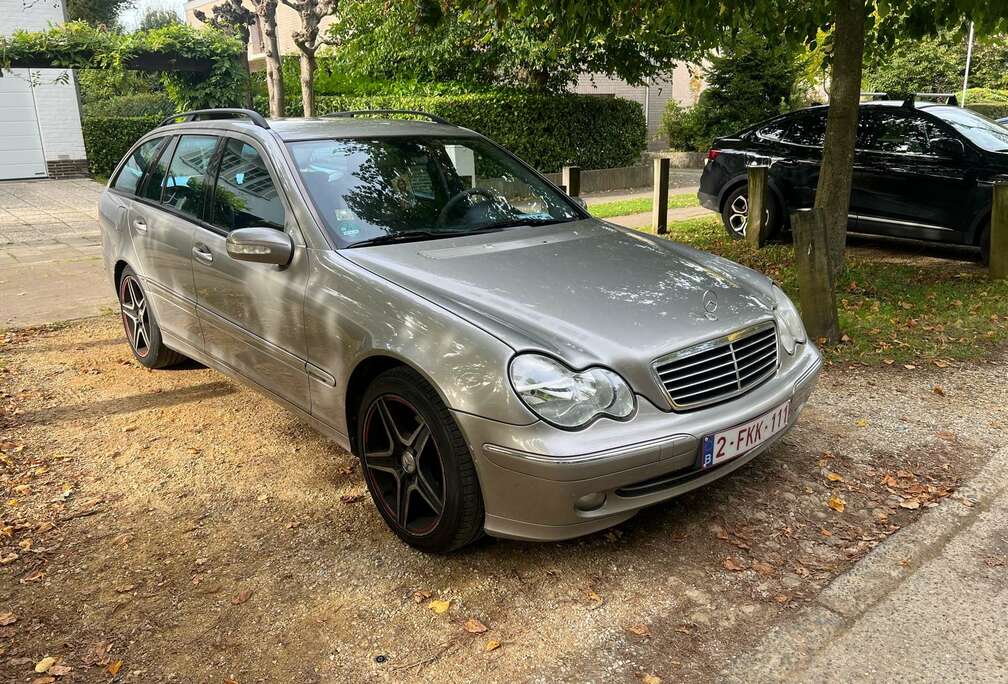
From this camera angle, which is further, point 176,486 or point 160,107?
point 160,107

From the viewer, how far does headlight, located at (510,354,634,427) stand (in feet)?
9.48

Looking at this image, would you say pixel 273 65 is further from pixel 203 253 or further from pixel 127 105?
pixel 127 105

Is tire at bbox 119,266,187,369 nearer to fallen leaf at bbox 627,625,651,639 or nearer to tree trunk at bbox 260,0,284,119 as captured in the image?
fallen leaf at bbox 627,625,651,639

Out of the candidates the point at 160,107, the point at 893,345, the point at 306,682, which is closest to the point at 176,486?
the point at 306,682

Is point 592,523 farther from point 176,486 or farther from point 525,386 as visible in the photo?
point 176,486

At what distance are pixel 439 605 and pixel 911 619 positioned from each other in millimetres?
1655

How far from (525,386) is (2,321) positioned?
6.00 m

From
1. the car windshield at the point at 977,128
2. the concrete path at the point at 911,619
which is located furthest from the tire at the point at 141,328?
the car windshield at the point at 977,128

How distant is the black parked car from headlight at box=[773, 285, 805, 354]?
5098 mm

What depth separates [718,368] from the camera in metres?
3.21

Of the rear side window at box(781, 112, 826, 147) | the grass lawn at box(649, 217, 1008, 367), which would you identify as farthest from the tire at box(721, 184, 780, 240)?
the rear side window at box(781, 112, 826, 147)

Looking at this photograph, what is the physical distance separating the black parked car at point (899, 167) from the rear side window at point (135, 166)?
6562 millimetres

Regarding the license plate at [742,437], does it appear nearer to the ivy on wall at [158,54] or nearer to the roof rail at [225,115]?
the roof rail at [225,115]

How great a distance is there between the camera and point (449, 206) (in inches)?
164
